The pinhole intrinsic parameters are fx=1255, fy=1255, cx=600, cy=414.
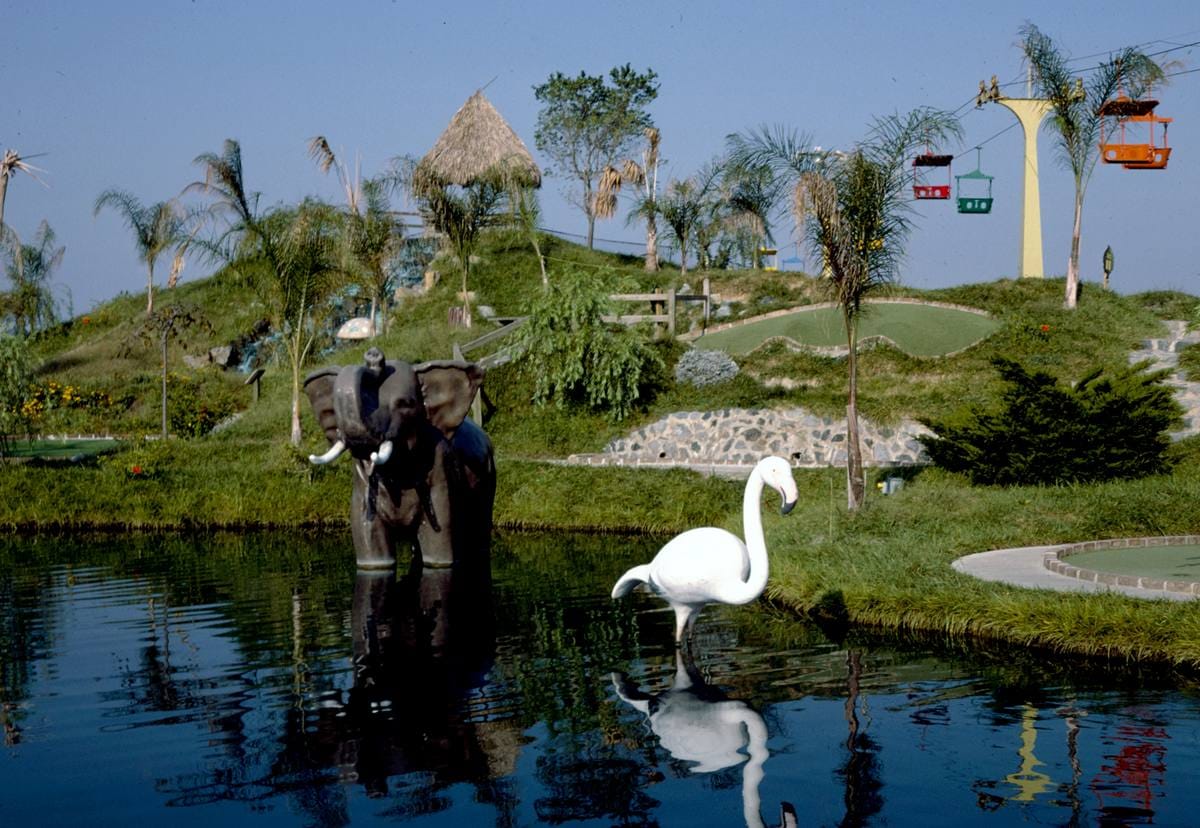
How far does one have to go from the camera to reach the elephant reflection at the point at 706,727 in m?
7.88

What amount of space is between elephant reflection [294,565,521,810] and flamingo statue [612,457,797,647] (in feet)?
5.73

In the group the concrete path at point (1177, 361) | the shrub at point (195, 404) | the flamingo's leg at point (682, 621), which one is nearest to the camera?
the flamingo's leg at point (682, 621)

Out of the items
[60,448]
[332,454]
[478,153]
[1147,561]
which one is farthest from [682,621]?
[478,153]

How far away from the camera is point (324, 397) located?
15.4 meters

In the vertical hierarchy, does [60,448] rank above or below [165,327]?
below

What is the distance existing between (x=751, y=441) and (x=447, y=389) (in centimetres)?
1216

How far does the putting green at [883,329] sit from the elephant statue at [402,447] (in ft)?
49.8

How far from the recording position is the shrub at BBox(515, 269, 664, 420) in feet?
91.1

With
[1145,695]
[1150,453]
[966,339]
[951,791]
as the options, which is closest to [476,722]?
[951,791]

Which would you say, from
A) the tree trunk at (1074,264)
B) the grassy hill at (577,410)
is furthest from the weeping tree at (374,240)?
the tree trunk at (1074,264)

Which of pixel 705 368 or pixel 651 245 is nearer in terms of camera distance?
pixel 705 368

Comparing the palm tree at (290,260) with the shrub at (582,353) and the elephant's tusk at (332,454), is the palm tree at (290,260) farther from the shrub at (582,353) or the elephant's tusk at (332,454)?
the elephant's tusk at (332,454)

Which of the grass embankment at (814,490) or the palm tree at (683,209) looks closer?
the grass embankment at (814,490)

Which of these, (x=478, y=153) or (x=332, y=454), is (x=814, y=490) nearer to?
(x=332, y=454)
